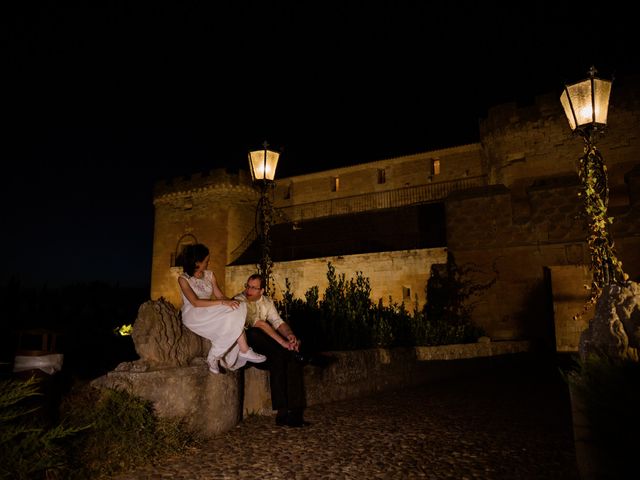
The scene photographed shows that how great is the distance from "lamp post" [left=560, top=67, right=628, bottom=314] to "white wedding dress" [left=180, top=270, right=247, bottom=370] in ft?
14.7

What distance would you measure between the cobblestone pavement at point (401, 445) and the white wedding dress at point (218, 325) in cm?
75

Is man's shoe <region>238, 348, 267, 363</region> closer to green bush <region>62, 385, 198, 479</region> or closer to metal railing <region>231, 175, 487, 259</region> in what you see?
green bush <region>62, 385, 198, 479</region>

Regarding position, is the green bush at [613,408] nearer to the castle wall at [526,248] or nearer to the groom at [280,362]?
the groom at [280,362]

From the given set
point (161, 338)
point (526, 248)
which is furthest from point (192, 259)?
point (526, 248)

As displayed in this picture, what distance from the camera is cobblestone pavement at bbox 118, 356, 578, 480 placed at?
327cm

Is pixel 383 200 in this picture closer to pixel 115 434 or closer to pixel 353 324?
pixel 353 324

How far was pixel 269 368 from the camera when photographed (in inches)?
184

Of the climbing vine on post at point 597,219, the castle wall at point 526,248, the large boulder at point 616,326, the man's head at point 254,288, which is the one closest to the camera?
the large boulder at point 616,326

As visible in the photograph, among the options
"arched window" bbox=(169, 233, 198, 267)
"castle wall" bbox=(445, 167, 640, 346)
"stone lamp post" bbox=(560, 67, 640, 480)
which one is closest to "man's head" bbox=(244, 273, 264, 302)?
"stone lamp post" bbox=(560, 67, 640, 480)

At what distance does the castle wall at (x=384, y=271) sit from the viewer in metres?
17.2

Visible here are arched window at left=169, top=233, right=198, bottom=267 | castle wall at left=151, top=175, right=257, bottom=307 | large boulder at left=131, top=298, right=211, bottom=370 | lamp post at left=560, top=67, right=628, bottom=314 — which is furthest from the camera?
arched window at left=169, top=233, right=198, bottom=267

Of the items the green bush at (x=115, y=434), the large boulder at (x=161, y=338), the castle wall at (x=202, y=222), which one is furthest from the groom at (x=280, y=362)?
the castle wall at (x=202, y=222)

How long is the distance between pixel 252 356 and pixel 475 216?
10.0 m

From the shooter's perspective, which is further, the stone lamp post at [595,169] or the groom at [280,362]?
the stone lamp post at [595,169]
